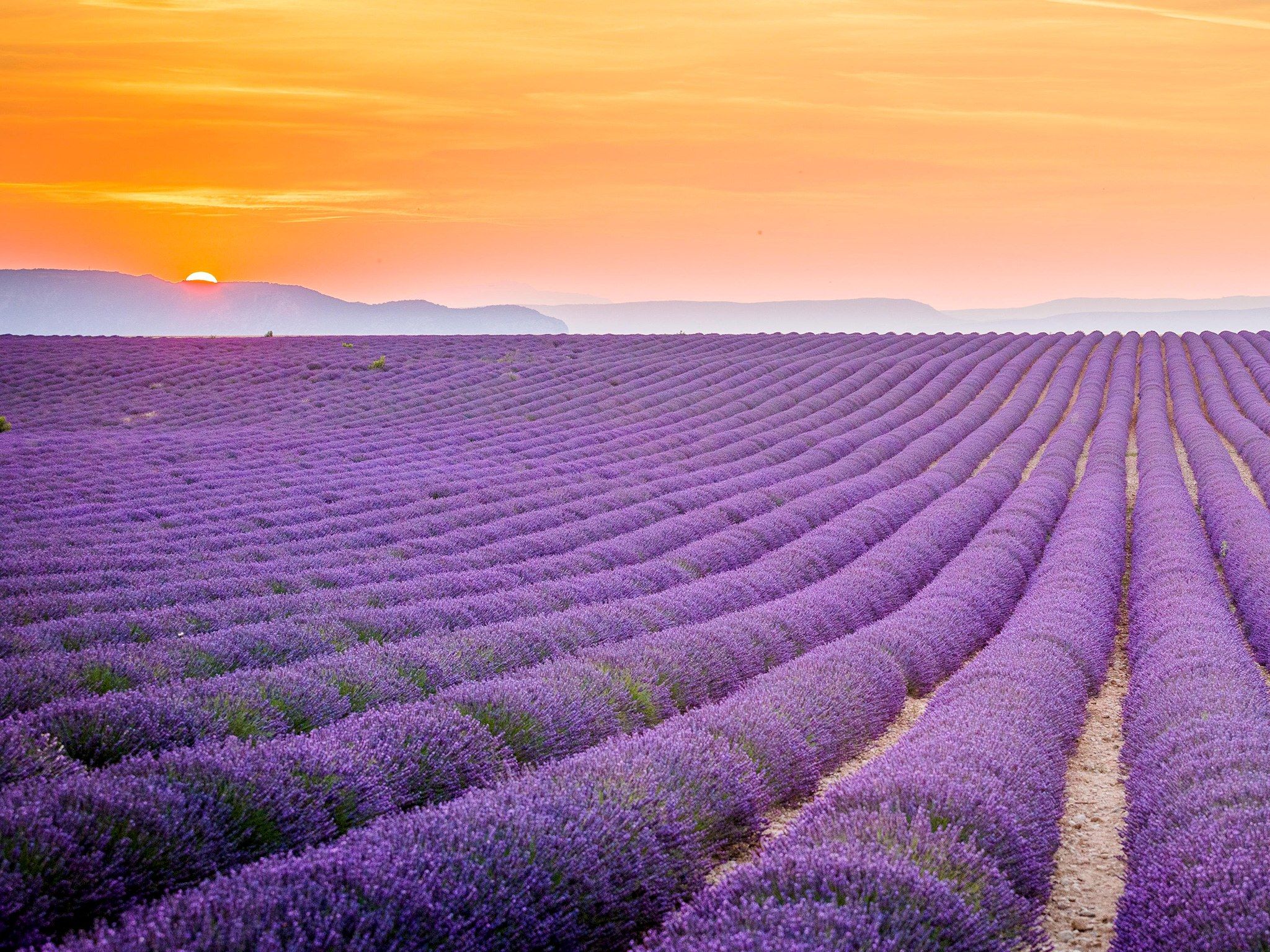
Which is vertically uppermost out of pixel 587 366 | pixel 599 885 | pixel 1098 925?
pixel 587 366

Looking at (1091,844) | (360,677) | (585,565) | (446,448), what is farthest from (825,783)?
(446,448)

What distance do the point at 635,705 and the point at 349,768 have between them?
213 cm

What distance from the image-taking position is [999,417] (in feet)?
81.6

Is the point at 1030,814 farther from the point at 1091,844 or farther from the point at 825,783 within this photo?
the point at 825,783

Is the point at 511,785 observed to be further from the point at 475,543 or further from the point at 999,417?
the point at 999,417

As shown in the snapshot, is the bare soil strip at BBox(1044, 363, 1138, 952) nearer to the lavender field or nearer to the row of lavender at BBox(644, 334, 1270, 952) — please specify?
the lavender field

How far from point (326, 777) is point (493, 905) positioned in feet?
4.12

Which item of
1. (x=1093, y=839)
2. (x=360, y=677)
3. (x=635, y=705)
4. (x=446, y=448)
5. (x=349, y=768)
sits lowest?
(x=1093, y=839)

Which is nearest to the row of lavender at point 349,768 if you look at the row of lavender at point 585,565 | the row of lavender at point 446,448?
the row of lavender at point 585,565

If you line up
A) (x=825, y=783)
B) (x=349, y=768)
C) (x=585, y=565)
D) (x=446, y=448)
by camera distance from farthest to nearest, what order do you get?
(x=446, y=448)
(x=585, y=565)
(x=825, y=783)
(x=349, y=768)

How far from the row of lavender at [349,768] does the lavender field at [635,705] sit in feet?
0.05

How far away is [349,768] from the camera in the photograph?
13.9ft

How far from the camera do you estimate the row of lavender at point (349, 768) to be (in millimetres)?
3184

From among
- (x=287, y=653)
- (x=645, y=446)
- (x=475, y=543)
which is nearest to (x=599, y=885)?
(x=287, y=653)
